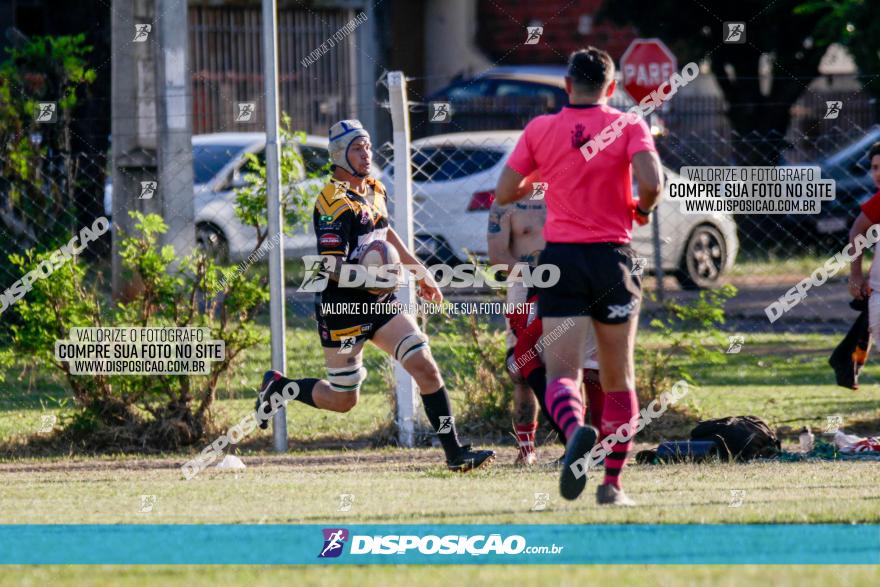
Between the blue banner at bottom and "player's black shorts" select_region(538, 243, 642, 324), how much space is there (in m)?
1.04

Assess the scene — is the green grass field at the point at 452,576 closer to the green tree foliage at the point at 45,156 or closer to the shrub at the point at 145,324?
the shrub at the point at 145,324

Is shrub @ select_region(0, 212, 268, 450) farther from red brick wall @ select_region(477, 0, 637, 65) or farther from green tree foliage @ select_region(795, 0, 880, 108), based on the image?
red brick wall @ select_region(477, 0, 637, 65)

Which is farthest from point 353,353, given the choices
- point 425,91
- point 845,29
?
point 425,91

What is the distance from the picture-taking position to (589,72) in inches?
259

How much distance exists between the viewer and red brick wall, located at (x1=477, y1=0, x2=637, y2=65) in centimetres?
3181

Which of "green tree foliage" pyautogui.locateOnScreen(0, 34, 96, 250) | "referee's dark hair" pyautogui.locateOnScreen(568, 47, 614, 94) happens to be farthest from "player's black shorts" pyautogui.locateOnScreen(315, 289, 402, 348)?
"green tree foliage" pyautogui.locateOnScreen(0, 34, 96, 250)

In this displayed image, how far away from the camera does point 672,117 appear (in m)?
23.0

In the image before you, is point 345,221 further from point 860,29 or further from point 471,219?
point 860,29

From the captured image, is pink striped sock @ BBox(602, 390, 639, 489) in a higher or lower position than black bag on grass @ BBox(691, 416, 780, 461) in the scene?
higher

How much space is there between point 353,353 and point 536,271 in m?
1.14

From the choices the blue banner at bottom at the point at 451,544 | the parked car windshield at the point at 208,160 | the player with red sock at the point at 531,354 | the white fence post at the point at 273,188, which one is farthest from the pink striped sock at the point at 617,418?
the parked car windshield at the point at 208,160

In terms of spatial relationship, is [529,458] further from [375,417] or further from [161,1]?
[161,1]

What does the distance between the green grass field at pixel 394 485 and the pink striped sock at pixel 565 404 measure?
1.31 ft

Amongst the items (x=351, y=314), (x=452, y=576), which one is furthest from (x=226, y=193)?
(x=452, y=576)
